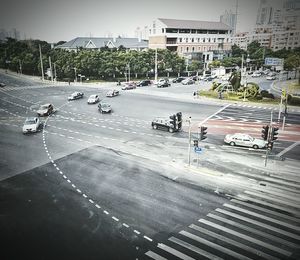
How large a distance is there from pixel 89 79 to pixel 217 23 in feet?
233

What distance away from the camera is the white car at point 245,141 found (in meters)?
31.5

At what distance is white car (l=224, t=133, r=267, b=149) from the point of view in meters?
31.5

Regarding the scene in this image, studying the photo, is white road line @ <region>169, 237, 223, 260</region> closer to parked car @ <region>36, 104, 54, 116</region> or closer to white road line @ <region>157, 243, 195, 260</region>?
white road line @ <region>157, 243, 195, 260</region>

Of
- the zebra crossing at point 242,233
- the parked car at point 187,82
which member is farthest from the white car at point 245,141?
the parked car at point 187,82

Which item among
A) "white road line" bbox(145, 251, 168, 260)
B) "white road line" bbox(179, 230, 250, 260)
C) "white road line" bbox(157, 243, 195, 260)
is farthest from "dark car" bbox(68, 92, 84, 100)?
"white road line" bbox(145, 251, 168, 260)

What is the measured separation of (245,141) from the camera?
3203cm

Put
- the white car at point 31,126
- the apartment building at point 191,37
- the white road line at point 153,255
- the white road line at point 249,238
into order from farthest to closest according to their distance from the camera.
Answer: the apartment building at point 191,37, the white car at point 31,126, the white road line at point 249,238, the white road line at point 153,255

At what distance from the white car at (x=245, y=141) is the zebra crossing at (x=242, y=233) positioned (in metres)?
A: 11.3

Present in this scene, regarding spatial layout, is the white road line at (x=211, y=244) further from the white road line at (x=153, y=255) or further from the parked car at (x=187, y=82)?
the parked car at (x=187, y=82)

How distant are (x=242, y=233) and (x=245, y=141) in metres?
17.0

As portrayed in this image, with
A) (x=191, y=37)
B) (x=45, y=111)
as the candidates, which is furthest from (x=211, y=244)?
(x=191, y=37)

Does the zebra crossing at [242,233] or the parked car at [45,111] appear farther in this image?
the parked car at [45,111]

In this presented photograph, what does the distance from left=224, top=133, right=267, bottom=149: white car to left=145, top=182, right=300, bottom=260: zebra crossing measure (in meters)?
11.3

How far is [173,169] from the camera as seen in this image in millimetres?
26078
